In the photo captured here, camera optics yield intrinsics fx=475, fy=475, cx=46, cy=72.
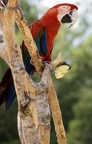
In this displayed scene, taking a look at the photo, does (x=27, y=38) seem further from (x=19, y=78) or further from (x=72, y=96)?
(x=72, y=96)

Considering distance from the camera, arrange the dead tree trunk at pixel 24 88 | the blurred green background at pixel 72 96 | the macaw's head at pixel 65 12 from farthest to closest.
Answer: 1. the blurred green background at pixel 72 96
2. the macaw's head at pixel 65 12
3. the dead tree trunk at pixel 24 88

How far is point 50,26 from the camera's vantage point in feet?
7.85

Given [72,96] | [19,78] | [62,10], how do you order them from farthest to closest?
1. [72,96]
2. [62,10]
3. [19,78]

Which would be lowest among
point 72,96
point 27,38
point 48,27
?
point 72,96

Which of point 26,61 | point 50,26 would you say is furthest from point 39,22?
point 26,61

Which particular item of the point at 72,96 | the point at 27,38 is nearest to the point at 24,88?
the point at 27,38

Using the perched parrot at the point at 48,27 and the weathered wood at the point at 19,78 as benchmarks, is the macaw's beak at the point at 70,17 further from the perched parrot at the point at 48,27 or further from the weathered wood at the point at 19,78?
the weathered wood at the point at 19,78

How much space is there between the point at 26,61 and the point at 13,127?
5596 millimetres

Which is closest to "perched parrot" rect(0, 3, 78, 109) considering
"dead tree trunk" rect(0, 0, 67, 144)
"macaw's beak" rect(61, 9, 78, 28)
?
"macaw's beak" rect(61, 9, 78, 28)

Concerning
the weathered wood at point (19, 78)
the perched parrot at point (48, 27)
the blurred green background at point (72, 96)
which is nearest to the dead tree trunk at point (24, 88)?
the weathered wood at point (19, 78)

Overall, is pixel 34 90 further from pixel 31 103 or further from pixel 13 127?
pixel 13 127

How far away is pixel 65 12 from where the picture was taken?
236cm

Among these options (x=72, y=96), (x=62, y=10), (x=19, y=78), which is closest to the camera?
(x=19, y=78)

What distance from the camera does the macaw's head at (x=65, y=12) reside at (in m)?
2.34
